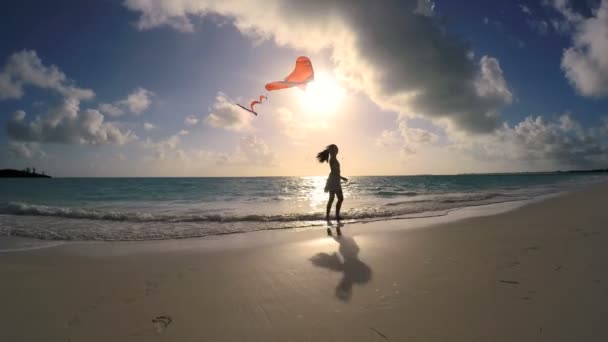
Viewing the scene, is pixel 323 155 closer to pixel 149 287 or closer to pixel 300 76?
pixel 300 76

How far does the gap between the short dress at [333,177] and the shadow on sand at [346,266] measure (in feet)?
12.9

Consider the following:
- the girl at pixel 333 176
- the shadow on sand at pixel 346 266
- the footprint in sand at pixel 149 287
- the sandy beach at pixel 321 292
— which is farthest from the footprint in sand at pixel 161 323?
the girl at pixel 333 176

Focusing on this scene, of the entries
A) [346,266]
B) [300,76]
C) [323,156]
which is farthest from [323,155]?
[346,266]

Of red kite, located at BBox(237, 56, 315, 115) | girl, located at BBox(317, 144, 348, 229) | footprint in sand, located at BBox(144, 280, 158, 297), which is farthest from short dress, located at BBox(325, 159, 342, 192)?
footprint in sand, located at BBox(144, 280, 158, 297)

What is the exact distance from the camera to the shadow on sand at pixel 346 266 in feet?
10.3

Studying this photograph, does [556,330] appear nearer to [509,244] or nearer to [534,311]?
[534,311]

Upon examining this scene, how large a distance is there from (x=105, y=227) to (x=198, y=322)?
8032mm

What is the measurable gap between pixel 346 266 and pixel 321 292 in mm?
1049

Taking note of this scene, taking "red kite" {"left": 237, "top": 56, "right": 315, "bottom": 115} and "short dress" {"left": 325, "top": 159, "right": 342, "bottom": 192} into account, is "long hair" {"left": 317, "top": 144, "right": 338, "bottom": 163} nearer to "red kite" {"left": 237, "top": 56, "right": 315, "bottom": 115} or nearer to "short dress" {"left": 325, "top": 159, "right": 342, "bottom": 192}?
"short dress" {"left": 325, "top": 159, "right": 342, "bottom": 192}

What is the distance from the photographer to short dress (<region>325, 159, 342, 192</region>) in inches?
374

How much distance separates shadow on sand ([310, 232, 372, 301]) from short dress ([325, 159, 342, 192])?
3933 mm

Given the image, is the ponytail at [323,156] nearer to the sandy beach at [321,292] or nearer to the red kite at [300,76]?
the red kite at [300,76]

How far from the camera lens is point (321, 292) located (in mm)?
3072

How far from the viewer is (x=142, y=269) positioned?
416cm
